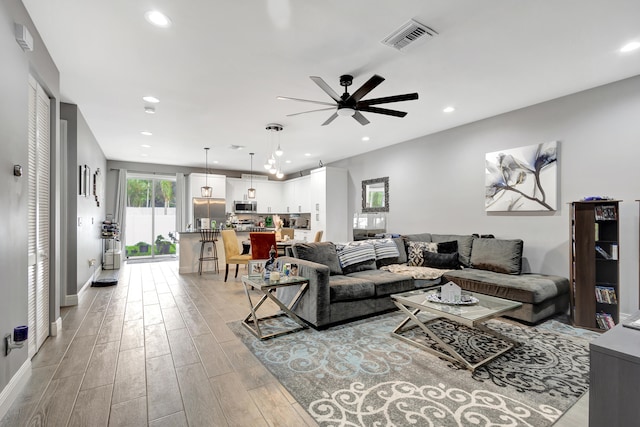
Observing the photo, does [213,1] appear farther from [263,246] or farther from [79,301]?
[79,301]

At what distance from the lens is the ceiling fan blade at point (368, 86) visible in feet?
8.66

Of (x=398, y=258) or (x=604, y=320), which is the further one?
(x=398, y=258)

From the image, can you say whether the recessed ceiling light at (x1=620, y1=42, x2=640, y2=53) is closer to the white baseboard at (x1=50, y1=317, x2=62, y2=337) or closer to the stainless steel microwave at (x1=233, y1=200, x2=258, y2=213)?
the white baseboard at (x1=50, y1=317, x2=62, y2=337)

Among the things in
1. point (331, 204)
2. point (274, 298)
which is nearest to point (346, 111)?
point (274, 298)

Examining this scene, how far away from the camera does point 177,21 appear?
93.3 inches

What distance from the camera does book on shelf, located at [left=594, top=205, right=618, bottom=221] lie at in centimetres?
324

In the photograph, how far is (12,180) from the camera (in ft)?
6.79

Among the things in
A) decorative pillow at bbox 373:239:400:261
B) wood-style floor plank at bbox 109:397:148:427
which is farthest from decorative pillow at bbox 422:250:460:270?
wood-style floor plank at bbox 109:397:148:427

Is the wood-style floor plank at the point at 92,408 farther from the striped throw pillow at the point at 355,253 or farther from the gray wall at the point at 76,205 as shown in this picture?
the gray wall at the point at 76,205

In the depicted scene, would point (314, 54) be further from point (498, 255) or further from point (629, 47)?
point (498, 255)

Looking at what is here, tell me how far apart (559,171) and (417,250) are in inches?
82.2

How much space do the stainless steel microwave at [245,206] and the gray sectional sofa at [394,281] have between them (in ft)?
18.6

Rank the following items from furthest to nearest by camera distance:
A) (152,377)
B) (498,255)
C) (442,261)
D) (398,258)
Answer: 1. (398,258)
2. (442,261)
3. (498,255)
4. (152,377)

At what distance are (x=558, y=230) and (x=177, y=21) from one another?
4744 mm
